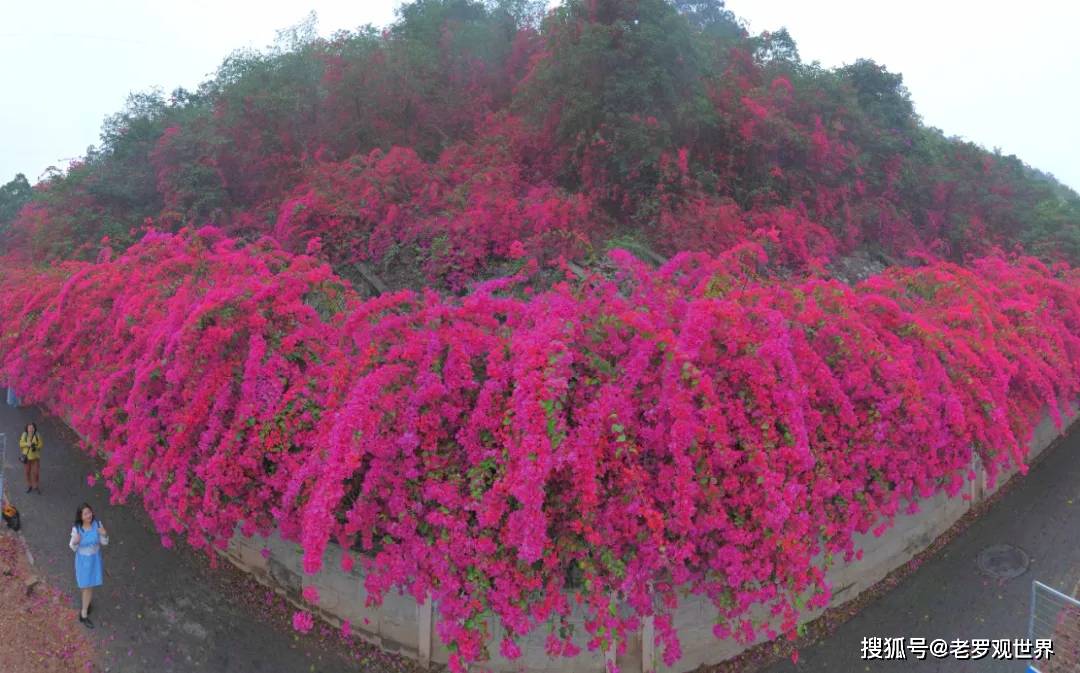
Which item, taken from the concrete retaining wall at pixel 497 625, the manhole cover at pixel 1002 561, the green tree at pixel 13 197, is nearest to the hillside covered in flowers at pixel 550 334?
the concrete retaining wall at pixel 497 625

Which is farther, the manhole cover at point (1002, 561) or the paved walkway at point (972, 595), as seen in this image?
the manhole cover at point (1002, 561)

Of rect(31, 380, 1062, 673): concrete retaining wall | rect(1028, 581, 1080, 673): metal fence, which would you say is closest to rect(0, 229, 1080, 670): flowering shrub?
rect(31, 380, 1062, 673): concrete retaining wall

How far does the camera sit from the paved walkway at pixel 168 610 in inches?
208

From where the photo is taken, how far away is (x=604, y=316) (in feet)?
16.5

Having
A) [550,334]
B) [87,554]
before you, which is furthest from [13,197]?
[550,334]

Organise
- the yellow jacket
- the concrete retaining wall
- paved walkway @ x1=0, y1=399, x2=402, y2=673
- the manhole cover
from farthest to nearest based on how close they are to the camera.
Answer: the yellow jacket
the manhole cover
paved walkway @ x1=0, y1=399, x2=402, y2=673
the concrete retaining wall

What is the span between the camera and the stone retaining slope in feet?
16.3

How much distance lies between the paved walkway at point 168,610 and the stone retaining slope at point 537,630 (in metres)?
0.24

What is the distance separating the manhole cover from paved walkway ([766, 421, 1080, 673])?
6 cm

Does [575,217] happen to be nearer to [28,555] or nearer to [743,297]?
[743,297]

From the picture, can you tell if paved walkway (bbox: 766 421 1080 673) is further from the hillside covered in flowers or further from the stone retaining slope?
the hillside covered in flowers

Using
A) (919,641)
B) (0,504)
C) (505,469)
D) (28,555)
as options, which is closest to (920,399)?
(919,641)

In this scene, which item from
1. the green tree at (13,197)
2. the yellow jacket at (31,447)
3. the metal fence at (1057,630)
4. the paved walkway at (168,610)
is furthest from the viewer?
the green tree at (13,197)

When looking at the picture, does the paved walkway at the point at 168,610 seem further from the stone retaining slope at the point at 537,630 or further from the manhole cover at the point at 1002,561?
the manhole cover at the point at 1002,561
